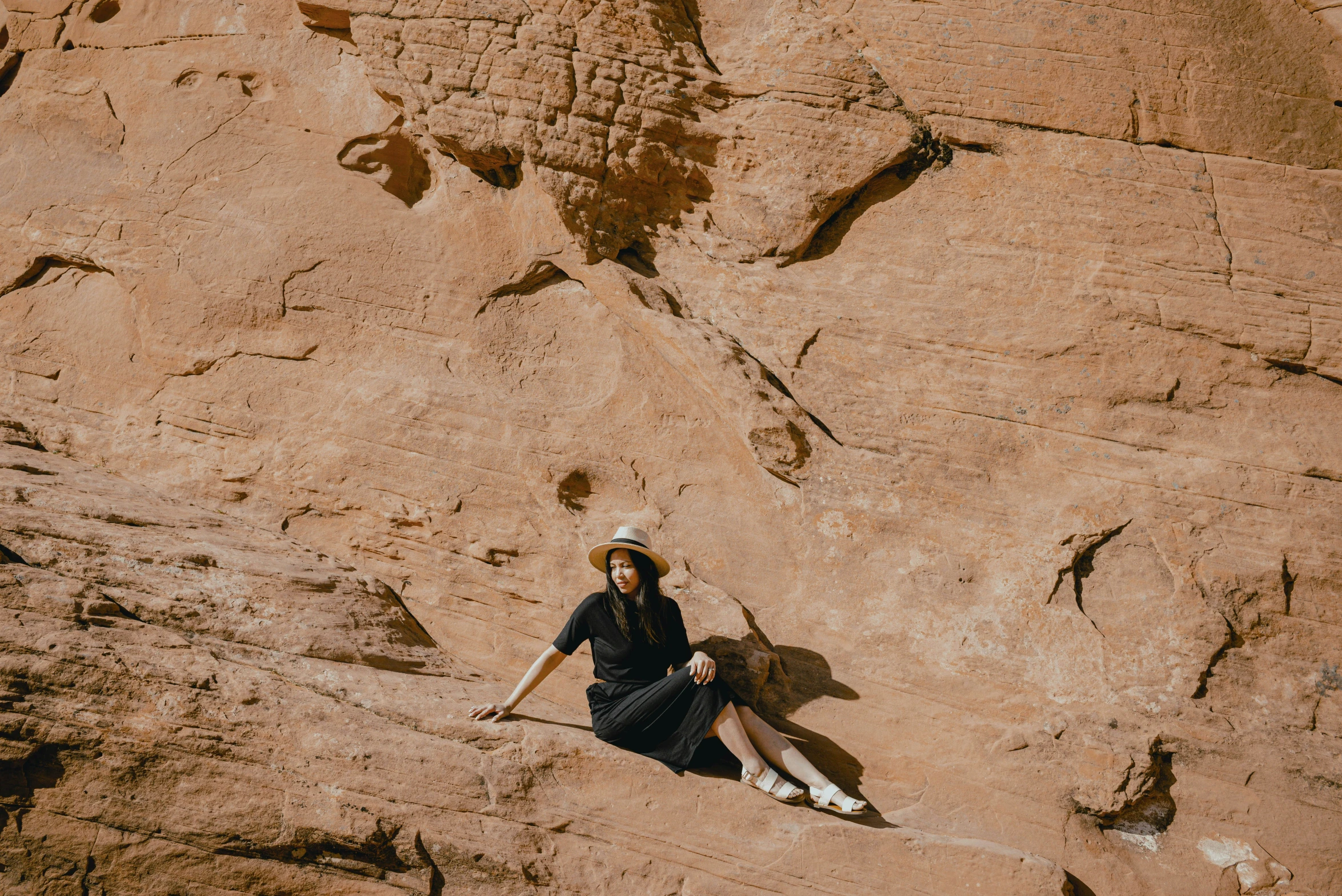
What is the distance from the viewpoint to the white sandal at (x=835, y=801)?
13.5 ft

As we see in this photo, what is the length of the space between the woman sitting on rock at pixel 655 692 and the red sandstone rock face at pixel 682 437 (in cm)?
14

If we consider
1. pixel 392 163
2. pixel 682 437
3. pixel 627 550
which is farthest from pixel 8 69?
pixel 627 550

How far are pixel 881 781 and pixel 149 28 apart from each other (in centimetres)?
603

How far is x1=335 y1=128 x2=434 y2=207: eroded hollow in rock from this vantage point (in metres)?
5.90

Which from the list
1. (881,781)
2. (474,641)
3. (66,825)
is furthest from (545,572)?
(66,825)

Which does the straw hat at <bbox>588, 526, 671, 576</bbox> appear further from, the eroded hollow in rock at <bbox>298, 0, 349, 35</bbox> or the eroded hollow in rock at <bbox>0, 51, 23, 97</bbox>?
the eroded hollow in rock at <bbox>0, 51, 23, 97</bbox>

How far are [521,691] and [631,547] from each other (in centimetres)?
77

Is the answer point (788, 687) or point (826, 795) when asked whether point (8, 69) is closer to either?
point (788, 687)

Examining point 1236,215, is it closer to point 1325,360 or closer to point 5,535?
point 1325,360

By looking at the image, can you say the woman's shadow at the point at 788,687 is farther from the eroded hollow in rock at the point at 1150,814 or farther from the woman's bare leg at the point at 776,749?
the eroded hollow in rock at the point at 1150,814

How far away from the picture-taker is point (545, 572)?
5.11m

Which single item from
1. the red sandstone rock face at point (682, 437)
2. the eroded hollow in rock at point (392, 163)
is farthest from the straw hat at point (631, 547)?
the eroded hollow in rock at point (392, 163)

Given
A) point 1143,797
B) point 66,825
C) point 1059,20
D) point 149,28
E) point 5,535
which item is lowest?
point 66,825

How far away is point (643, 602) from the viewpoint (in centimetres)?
441
